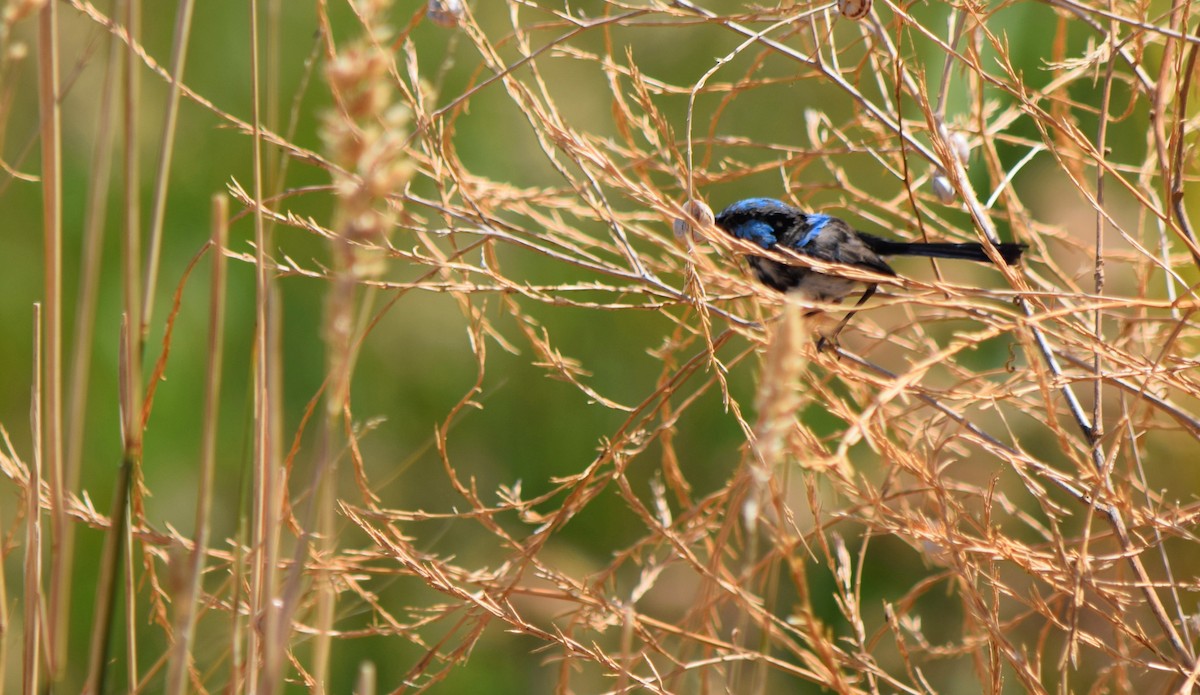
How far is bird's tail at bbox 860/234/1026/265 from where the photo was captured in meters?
1.00

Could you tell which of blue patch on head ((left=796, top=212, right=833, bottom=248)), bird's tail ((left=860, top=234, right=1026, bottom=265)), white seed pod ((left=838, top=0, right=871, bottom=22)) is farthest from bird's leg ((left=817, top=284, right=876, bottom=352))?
white seed pod ((left=838, top=0, right=871, bottom=22))

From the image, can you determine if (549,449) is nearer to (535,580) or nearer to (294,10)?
(535,580)

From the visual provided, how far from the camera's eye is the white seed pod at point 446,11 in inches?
33.8

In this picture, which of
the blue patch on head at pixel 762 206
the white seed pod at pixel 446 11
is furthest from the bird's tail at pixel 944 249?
the white seed pod at pixel 446 11

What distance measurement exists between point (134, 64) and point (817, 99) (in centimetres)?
239

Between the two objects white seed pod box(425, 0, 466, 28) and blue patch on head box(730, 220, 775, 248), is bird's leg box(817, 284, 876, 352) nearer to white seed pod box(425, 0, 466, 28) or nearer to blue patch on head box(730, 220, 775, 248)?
blue patch on head box(730, 220, 775, 248)

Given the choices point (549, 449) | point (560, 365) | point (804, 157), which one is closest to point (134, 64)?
point (560, 365)

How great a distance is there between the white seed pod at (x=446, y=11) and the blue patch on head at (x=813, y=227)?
27.1 inches

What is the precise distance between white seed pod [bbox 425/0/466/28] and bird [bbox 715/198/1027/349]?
1.92ft

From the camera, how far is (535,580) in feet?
8.86

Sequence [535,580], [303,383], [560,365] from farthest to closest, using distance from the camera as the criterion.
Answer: [535,580]
[303,383]
[560,365]

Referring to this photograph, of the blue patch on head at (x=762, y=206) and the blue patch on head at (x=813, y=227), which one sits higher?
the blue patch on head at (x=762, y=206)

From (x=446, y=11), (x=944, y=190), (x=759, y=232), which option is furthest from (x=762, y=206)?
(x=446, y=11)

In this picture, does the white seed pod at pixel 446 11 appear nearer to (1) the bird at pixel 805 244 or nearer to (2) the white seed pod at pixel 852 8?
(2) the white seed pod at pixel 852 8
